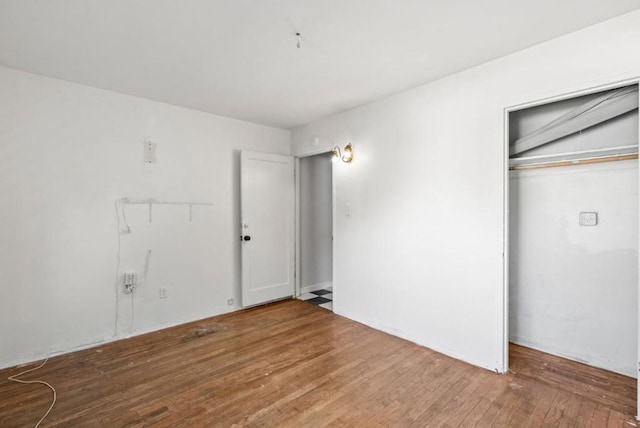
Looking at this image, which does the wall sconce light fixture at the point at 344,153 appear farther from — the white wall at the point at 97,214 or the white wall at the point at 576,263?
the white wall at the point at 576,263

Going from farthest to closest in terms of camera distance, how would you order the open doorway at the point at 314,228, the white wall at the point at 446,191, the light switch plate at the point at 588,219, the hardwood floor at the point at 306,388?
the open doorway at the point at 314,228 < the light switch plate at the point at 588,219 < the white wall at the point at 446,191 < the hardwood floor at the point at 306,388

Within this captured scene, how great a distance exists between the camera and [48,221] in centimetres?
288

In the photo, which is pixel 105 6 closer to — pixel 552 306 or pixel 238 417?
pixel 238 417

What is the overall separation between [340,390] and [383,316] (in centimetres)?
128

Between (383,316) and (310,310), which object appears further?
(310,310)

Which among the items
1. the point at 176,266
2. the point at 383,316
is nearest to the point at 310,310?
the point at 383,316

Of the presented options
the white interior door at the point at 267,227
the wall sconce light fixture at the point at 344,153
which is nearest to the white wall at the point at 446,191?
the wall sconce light fixture at the point at 344,153

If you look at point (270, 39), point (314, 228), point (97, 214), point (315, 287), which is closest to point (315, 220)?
point (314, 228)

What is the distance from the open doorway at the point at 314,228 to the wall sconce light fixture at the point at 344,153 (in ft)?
3.16

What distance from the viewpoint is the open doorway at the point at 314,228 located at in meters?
4.87

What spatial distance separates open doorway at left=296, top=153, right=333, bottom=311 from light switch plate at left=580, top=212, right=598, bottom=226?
3102mm

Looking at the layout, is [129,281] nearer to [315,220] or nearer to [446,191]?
[315,220]

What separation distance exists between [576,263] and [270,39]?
3088 millimetres

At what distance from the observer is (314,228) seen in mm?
5102
